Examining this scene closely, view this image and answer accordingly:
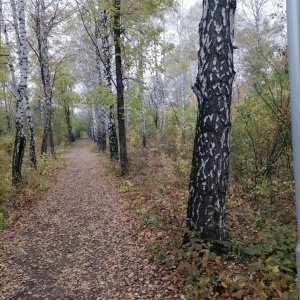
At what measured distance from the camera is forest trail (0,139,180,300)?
155 inches

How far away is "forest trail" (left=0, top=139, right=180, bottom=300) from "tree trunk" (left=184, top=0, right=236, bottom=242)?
3.88 ft

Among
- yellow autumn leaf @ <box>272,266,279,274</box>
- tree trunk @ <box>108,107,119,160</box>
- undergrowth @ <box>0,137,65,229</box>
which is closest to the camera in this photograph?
yellow autumn leaf @ <box>272,266,279,274</box>

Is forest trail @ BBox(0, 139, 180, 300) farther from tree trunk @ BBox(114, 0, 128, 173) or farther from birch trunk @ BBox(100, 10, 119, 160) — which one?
birch trunk @ BBox(100, 10, 119, 160)

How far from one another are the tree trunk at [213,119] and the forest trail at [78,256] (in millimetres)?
1183

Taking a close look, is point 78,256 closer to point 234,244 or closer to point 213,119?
point 234,244

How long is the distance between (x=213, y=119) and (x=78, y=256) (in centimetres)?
348

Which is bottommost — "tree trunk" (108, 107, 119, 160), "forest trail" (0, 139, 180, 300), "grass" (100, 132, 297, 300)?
"forest trail" (0, 139, 180, 300)

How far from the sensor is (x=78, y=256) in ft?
16.3

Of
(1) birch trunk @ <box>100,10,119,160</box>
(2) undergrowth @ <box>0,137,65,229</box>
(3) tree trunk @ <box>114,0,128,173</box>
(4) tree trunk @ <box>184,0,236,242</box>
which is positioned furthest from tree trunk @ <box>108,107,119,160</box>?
(4) tree trunk @ <box>184,0,236,242</box>

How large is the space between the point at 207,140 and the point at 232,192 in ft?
11.5

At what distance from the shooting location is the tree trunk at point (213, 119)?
376 cm

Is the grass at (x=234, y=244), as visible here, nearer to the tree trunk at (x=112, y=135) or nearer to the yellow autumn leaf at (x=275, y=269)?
the yellow autumn leaf at (x=275, y=269)

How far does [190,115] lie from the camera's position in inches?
961

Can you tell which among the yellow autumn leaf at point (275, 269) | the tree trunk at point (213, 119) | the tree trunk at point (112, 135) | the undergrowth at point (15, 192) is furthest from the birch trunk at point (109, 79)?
the yellow autumn leaf at point (275, 269)
